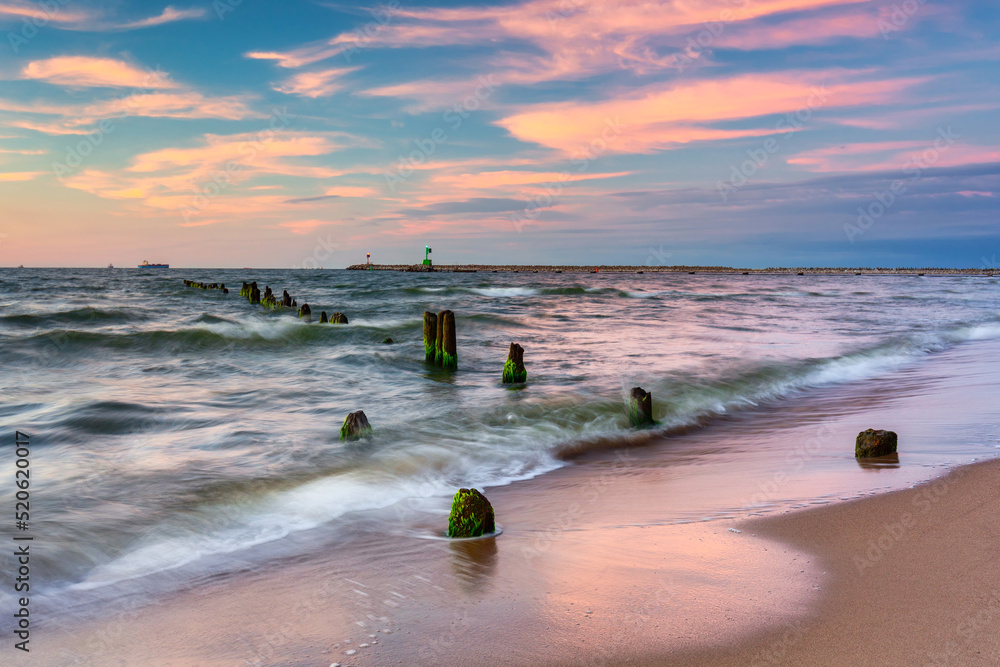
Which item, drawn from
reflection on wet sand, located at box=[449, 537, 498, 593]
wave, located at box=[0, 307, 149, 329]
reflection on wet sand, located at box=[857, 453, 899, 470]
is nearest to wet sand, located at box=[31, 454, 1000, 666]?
reflection on wet sand, located at box=[449, 537, 498, 593]

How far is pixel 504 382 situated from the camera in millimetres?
11641

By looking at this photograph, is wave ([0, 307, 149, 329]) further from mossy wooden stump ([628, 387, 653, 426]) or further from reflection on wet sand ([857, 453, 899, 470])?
reflection on wet sand ([857, 453, 899, 470])

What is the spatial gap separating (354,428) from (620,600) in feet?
16.7

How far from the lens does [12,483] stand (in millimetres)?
6258

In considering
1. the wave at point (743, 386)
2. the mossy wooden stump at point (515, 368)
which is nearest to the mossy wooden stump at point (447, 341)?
the mossy wooden stump at point (515, 368)

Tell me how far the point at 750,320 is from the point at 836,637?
2403cm

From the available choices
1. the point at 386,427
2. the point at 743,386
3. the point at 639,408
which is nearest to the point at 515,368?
the point at 639,408

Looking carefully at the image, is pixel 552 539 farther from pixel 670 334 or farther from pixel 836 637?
pixel 670 334

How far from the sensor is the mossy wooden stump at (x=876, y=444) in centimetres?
606

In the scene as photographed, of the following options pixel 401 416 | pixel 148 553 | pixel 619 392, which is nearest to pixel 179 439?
pixel 401 416

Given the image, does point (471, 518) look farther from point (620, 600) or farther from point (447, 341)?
point (447, 341)

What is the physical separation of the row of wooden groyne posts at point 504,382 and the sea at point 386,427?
0.21 m

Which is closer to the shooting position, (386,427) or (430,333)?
(386,427)

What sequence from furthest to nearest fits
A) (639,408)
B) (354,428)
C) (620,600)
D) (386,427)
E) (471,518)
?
(639,408)
(386,427)
(354,428)
(471,518)
(620,600)
